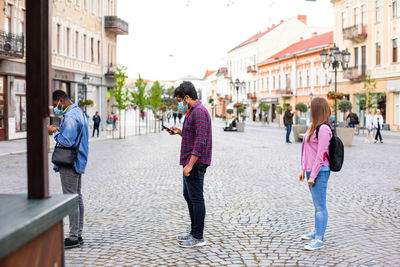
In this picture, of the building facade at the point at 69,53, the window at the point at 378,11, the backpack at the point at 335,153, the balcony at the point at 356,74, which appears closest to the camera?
the backpack at the point at 335,153

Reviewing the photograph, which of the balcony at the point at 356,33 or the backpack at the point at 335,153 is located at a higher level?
the balcony at the point at 356,33

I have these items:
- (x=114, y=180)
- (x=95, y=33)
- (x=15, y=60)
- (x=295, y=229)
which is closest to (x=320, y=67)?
(x=95, y=33)

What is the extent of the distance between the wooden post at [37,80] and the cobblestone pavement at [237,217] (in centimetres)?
242

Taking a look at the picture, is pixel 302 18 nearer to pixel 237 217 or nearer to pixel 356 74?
pixel 356 74

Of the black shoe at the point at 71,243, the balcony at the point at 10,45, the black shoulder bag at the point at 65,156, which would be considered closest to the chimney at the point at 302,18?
the balcony at the point at 10,45

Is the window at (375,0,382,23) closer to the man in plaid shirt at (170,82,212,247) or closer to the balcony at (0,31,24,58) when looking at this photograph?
the balcony at (0,31,24,58)

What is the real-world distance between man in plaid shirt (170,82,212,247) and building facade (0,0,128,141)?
2223 centimetres

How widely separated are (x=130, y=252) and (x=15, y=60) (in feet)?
81.9

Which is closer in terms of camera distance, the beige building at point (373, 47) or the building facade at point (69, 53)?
the building facade at point (69, 53)

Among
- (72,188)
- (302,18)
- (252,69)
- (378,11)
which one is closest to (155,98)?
(378,11)

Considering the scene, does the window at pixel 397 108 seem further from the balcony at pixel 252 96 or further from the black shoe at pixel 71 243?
the balcony at pixel 252 96

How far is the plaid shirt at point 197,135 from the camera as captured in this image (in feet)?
18.6

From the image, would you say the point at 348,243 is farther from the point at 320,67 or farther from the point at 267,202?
the point at 320,67

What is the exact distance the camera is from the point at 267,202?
28.8ft
